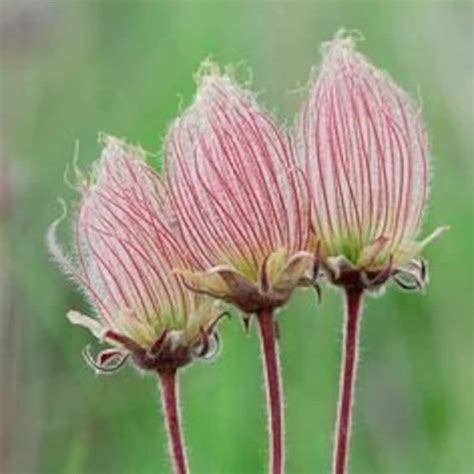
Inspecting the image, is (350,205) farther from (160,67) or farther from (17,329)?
(160,67)

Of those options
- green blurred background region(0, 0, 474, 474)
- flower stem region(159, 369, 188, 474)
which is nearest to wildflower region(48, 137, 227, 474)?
flower stem region(159, 369, 188, 474)

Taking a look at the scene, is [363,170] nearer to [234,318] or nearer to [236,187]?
[236,187]

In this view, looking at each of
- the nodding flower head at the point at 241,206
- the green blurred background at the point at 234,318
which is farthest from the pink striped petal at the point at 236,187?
the green blurred background at the point at 234,318

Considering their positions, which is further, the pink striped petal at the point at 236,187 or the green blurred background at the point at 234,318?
the green blurred background at the point at 234,318

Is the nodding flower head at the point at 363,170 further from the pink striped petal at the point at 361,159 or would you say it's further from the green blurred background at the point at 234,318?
the green blurred background at the point at 234,318

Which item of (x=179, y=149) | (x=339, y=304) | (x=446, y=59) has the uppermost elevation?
(x=446, y=59)

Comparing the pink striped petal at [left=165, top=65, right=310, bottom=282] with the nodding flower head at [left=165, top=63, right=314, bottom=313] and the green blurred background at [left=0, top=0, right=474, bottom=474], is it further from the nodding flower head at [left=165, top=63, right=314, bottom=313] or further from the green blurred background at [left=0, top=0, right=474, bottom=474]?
the green blurred background at [left=0, top=0, right=474, bottom=474]

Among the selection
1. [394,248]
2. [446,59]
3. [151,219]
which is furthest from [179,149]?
[446,59]
